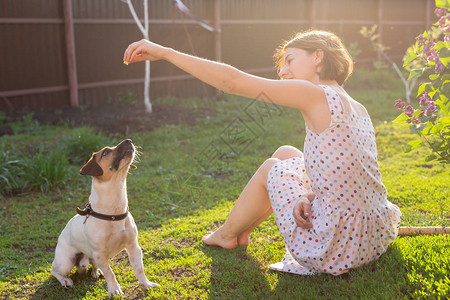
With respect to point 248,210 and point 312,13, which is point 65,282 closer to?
point 248,210

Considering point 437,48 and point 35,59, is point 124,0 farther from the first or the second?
point 437,48

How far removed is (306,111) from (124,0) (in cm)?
691

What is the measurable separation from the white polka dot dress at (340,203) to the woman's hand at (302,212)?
0.04 metres

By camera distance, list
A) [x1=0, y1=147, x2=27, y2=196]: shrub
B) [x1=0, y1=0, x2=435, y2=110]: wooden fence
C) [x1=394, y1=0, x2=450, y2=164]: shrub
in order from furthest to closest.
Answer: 1. [x1=0, y1=0, x2=435, y2=110]: wooden fence
2. [x1=0, y1=147, x2=27, y2=196]: shrub
3. [x1=394, y1=0, x2=450, y2=164]: shrub

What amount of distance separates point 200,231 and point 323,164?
5.38ft

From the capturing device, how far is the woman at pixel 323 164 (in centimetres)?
245

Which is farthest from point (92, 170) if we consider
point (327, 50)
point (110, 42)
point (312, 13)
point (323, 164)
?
point (312, 13)

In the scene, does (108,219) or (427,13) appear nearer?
(108,219)

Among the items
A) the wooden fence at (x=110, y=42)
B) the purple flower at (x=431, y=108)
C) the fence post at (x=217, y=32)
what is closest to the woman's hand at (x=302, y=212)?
the purple flower at (x=431, y=108)

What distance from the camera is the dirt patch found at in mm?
7324

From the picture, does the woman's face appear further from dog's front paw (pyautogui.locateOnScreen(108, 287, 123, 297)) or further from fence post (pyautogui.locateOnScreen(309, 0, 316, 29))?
fence post (pyautogui.locateOnScreen(309, 0, 316, 29))

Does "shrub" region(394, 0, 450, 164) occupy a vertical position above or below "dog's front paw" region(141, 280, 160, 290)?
above

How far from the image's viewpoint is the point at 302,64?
108 inches

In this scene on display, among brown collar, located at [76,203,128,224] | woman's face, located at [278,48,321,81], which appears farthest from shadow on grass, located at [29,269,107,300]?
woman's face, located at [278,48,321,81]
